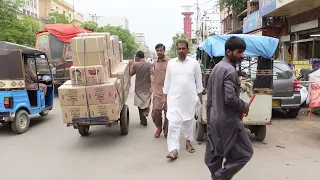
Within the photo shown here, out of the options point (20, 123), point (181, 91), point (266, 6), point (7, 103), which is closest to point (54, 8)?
point (266, 6)

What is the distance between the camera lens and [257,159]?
191 inches

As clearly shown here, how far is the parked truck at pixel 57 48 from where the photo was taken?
44.4ft

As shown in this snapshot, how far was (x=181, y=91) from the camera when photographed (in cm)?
493

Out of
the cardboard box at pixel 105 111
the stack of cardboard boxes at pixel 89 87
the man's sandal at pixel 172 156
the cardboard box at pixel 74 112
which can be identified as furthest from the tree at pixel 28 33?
the man's sandal at pixel 172 156

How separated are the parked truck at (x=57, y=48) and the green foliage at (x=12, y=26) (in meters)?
6.17

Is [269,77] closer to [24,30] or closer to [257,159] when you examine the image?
[257,159]

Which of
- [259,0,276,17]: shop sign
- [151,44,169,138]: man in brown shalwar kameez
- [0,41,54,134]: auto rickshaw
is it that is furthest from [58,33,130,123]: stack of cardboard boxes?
[259,0,276,17]: shop sign

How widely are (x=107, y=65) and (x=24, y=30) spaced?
19164 millimetres

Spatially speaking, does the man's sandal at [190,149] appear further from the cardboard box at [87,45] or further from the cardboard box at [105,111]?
the cardboard box at [87,45]

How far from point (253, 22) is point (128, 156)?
1672 cm

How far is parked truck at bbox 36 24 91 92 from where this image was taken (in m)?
13.5

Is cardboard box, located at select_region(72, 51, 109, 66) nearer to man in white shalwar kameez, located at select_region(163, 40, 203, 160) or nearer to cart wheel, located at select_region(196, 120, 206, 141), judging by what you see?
man in white shalwar kameez, located at select_region(163, 40, 203, 160)

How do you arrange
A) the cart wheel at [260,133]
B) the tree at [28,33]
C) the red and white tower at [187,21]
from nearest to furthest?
the cart wheel at [260,133], the tree at [28,33], the red and white tower at [187,21]

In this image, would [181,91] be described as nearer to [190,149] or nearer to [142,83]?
[190,149]
